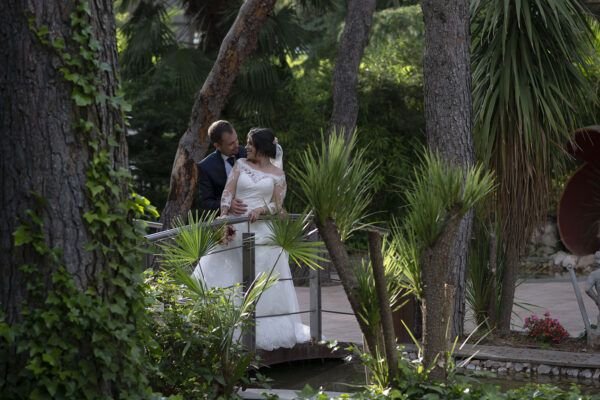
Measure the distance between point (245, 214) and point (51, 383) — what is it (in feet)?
12.8

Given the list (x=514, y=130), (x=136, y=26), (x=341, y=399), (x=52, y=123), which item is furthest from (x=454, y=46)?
(x=136, y=26)

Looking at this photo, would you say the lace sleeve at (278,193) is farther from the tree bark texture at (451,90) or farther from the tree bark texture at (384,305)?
the tree bark texture at (384,305)

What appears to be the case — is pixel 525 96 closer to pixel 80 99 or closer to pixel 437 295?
pixel 437 295

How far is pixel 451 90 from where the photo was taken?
29.9 feet

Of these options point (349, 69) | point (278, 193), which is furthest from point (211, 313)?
point (349, 69)

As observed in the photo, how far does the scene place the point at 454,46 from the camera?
9070 mm

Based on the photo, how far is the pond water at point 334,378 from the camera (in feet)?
26.4

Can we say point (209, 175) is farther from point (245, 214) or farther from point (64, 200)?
point (64, 200)

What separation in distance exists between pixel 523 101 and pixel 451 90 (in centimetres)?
71

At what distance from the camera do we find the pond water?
8055 millimetres

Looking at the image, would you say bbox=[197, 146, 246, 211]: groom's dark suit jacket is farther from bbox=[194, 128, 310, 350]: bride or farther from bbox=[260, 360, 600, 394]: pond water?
bbox=[260, 360, 600, 394]: pond water

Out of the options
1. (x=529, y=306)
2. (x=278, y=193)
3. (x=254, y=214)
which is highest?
(x=278, y=193)

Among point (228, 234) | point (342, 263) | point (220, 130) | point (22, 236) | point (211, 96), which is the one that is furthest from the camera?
point (211, 96)

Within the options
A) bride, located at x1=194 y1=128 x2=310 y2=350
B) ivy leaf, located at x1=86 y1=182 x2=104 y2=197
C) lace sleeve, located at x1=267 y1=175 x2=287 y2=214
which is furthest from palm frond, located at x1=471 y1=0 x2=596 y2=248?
ivy leaf, located at x1=86 y1=182 x2=104 y2=197
